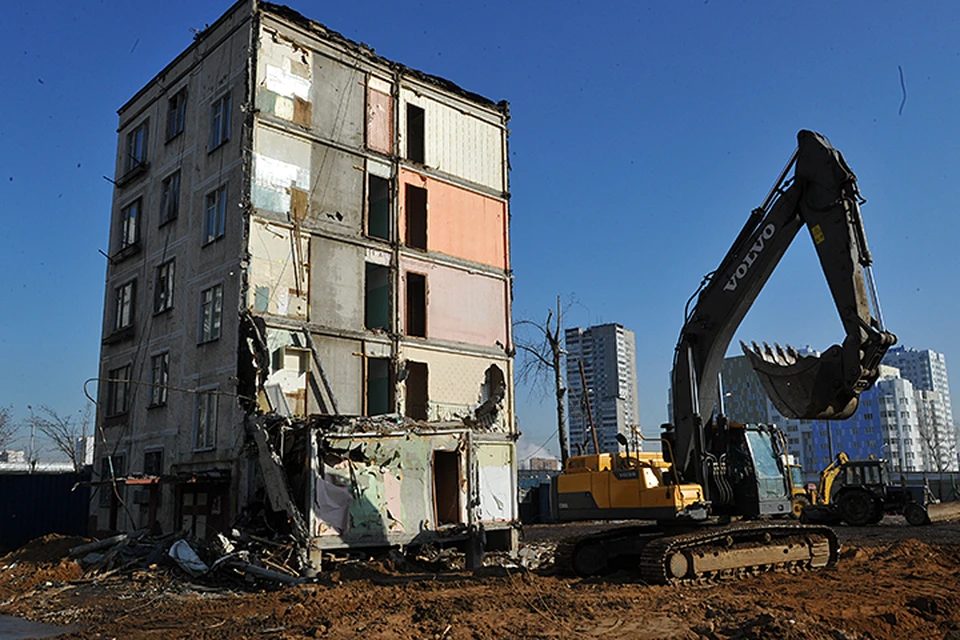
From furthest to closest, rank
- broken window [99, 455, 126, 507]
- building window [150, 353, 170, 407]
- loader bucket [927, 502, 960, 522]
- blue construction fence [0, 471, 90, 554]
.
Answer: loader bucket [927, 502, 960, 522] → blue construction fence [0, 471, 90, 554] → broken window [99, 455, 126, 507] → building window [150, 353, 170, 407]

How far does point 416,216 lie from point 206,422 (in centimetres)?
984

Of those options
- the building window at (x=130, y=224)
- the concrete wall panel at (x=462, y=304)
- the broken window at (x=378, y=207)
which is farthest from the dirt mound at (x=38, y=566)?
the broken window at (x=378, y=207)

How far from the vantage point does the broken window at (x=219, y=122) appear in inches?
991

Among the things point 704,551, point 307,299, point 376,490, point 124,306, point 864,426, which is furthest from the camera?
point 864,426

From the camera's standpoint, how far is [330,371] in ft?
80.1

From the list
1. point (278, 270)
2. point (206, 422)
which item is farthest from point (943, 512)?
point (206, 422)

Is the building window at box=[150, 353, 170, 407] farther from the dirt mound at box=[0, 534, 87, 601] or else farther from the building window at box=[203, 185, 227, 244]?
the dirt mound at box=[0, 534, 87, 601]

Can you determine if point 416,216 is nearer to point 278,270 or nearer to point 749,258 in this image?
point 278,270

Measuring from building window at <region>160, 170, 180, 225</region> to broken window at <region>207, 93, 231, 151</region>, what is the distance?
253 centimetres

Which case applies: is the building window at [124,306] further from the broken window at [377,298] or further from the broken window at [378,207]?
the broken window at [378,207]

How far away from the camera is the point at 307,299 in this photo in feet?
79.5

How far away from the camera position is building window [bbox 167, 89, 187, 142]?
28.0 meters

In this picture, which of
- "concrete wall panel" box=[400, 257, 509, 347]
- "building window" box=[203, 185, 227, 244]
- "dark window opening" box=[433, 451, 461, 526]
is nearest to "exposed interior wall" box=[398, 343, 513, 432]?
"concrete wall panel" box=[400, 257, 509, 347]

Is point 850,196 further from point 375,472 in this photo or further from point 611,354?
point 611,354
